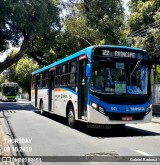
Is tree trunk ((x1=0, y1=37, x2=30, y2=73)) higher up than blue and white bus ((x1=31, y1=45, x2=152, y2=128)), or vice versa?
tree trunk ((x1=0, y1=37, x2=30, y2=73))

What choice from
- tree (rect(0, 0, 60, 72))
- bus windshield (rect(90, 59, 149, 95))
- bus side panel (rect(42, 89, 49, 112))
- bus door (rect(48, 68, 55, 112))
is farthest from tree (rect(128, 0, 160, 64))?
bus windshield (rect(90, 59, 149, 95))

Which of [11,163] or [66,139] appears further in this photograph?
[66,139]

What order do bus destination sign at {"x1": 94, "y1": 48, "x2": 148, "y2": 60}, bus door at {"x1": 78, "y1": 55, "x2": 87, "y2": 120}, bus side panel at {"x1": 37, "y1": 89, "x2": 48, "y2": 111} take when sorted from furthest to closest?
bus side panel at {"x1": 37, "y1": 89, "x2": 48, "y2": 111}, bus door at {"x1": 78, "y1": 55, "x2": 87, "y2": 120}, bus destination sign at {"x1": 94, "y1": 48, "x2": 148, "y2": 60}

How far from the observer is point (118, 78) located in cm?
1261

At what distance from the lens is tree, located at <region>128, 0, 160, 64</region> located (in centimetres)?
3156

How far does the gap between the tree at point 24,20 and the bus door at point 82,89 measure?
14.7 m

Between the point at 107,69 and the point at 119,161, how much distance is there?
4.82 metres

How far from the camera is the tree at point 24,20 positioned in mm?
27150

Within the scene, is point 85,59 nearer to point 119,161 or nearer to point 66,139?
point 66,139

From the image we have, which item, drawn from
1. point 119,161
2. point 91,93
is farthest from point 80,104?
point 119,161

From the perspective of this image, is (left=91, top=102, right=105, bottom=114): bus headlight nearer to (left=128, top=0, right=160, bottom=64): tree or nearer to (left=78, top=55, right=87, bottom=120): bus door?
(left=78, top=55, right=87, bottom=120): bus door

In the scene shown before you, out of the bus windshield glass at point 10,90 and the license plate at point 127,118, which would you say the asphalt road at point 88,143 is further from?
the bus windshield glass at point 10,90

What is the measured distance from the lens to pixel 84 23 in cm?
3944

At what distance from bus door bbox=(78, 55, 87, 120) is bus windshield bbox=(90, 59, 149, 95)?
0.77 metres
